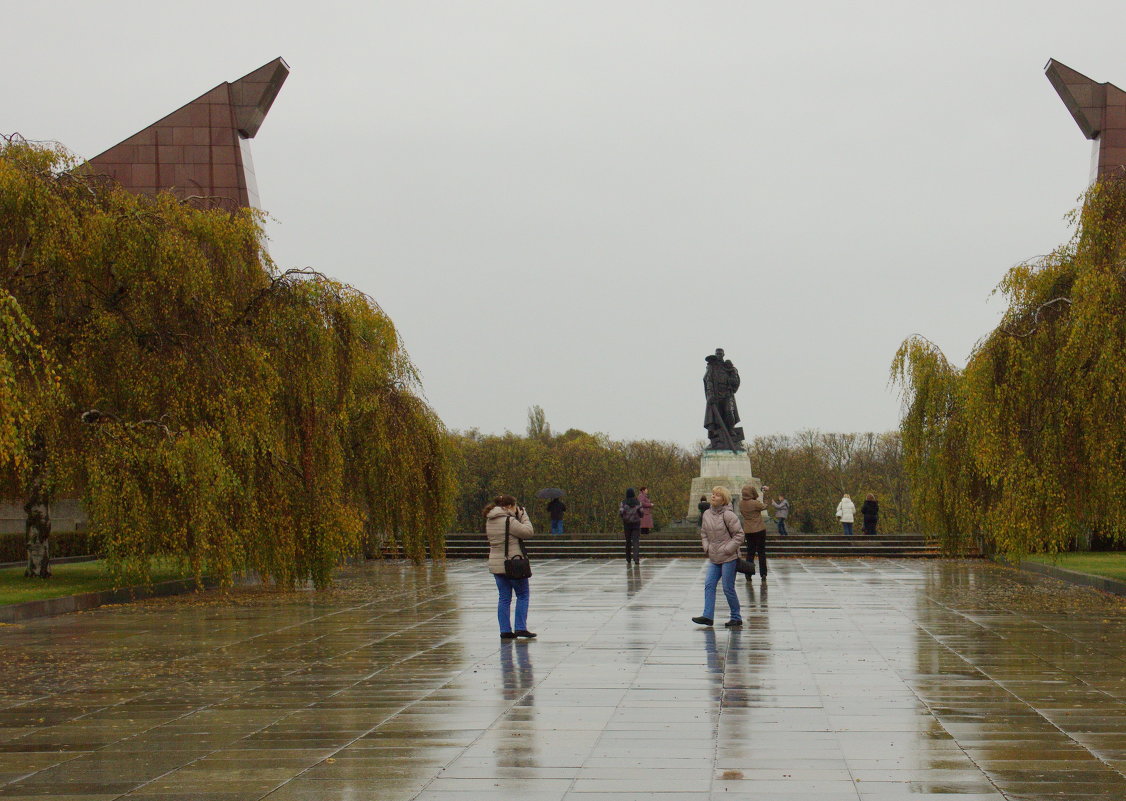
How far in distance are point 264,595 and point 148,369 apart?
430 centimetres

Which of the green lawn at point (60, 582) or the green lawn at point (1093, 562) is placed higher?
the green lawn at point (60, 582)

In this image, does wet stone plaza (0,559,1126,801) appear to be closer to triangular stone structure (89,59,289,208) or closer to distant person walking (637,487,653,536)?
distant person walking (637,487,653,536)

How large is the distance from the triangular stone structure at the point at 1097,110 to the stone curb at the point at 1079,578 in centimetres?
1661

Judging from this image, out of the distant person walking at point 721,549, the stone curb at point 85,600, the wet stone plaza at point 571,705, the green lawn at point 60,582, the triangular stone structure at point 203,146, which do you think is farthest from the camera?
the triangular stone structure at point 203,146

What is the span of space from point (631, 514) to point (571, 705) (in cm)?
2028

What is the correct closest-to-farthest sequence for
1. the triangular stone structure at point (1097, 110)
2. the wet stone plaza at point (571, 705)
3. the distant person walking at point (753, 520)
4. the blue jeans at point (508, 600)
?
the wet stone plaza at point (571, 705), the blue jeans at point (508, 600), the distant person walking at point (753, 520), the triangular stone structure at point (1097, 110)

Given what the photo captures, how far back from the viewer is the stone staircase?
1444 inches

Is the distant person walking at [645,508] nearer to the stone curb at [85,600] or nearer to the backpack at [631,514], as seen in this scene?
the backpack at [631,514]

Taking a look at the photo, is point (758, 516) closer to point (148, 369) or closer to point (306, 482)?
point (306, 482)

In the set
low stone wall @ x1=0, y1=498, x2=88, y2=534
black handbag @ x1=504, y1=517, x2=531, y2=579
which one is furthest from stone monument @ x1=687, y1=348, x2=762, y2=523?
black handbag @ x1=504, y1=517, x2=531, y2=579

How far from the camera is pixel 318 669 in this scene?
438 inches

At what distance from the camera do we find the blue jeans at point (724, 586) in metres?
14.2

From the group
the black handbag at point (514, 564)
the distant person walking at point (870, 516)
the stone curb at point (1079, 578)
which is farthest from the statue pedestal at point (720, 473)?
the black handbag at point (514, 564)

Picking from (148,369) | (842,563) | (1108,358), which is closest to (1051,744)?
(1108,358)
